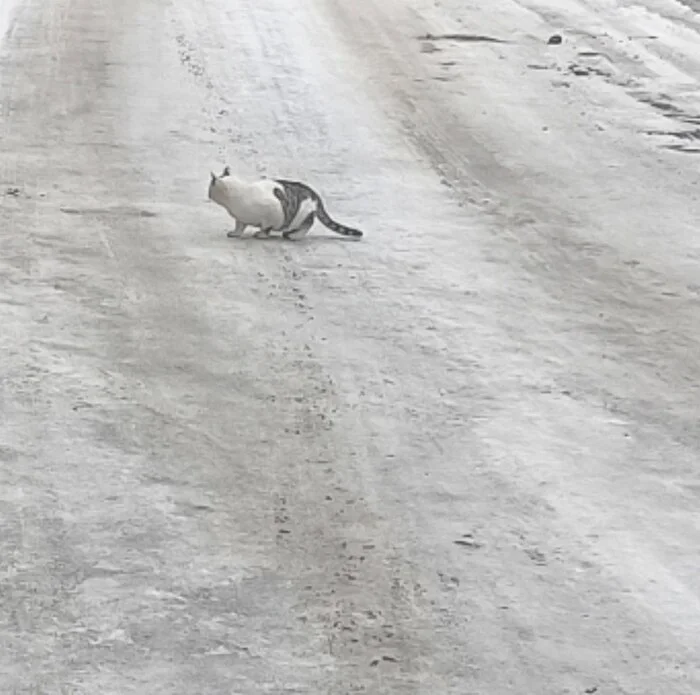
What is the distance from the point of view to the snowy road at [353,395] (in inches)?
176

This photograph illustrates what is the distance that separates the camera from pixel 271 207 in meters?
8.15

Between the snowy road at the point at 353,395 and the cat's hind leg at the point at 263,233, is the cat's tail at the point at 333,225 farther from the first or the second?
the cat's hind leg at the point at 263,233

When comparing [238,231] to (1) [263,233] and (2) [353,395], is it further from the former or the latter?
(2) [353,395]

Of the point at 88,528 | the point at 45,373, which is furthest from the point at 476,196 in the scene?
the point at 88,528

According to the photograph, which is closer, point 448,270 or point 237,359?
point 237,359

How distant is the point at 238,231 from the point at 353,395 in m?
2.33

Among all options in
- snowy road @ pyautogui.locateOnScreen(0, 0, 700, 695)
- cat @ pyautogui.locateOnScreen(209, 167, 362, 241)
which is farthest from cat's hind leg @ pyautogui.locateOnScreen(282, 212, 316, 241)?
snowy road @ pyautogui.locateOnScreen(0, 0, 700, 695)

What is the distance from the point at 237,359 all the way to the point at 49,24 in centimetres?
820

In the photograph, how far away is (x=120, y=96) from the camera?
11.3 meters

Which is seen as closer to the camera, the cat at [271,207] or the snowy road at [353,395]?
the snowy road at [353,395]

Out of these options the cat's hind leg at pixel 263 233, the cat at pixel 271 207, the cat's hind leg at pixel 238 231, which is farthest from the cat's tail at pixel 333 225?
the cat's hind leg at pixel 238 231

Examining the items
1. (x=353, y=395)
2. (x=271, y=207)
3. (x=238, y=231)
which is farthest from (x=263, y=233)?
(x=353, y=395)

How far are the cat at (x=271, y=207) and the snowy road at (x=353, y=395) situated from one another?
0.10 m

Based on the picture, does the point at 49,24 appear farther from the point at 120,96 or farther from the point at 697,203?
the point at 697,203
